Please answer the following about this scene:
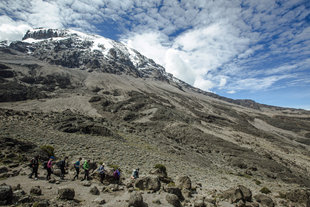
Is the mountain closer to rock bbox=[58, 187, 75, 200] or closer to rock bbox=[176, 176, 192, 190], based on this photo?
rock bbox=[176, 176, 192, 190]

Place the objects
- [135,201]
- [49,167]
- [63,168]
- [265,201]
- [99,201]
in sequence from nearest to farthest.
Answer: [135,201], [99,201], [49,167], [63,168], [265,201]

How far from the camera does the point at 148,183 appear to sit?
13.1 meters

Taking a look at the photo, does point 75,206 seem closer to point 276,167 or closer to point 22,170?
point 22,170

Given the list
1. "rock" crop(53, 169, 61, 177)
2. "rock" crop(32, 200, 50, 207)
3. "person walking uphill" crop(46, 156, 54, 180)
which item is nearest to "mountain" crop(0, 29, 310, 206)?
"rock" crop(53, 169, 61, 177)

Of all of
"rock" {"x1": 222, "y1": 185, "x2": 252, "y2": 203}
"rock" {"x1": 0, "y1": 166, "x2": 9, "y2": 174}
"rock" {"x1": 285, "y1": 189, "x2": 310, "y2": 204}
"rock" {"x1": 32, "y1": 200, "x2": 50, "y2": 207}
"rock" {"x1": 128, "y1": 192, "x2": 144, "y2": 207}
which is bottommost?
"rock" {"x1": 0, "y1": 166, "x2": 9, "y2": 174}

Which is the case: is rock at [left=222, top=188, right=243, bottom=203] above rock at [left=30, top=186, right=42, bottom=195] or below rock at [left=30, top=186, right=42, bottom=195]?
above

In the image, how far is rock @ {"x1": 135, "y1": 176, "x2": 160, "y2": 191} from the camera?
42.2 ft

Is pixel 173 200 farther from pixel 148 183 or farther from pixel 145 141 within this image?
pixel 145 141

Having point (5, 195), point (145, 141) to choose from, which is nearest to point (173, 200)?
point (5, 195)

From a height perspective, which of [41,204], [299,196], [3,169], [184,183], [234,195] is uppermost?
[299,196]

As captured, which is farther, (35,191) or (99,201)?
(99,201)

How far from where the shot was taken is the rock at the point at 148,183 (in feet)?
42.2

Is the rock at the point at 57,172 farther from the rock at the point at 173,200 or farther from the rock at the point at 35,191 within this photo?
the rock at the point at 173,200

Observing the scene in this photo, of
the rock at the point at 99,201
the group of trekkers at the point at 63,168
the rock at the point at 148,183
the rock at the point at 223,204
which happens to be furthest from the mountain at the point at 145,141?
the rock at the point at 99,201
